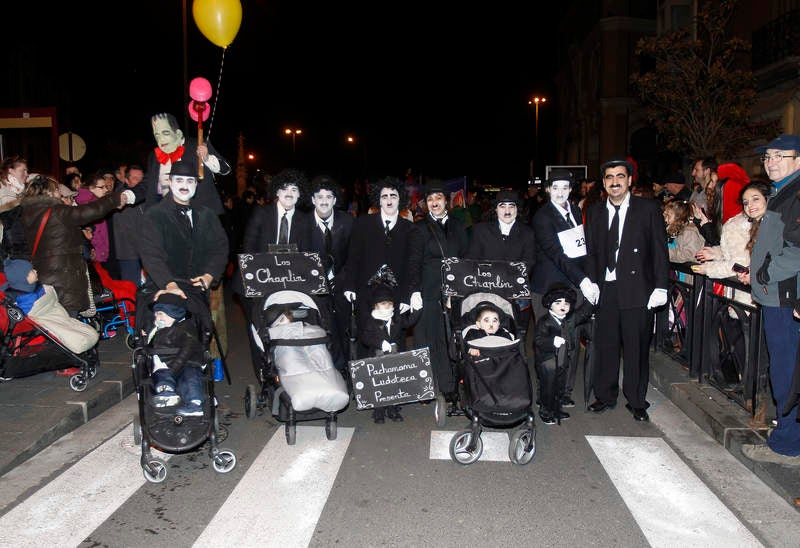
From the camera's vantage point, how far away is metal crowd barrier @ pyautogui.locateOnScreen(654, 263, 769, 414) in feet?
18.9

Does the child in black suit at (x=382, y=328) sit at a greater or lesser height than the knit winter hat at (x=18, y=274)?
lesser

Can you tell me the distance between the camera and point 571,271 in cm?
657

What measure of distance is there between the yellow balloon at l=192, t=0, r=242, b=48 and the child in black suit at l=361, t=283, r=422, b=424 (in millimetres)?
4493

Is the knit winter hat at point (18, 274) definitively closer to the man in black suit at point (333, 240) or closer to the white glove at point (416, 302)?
the man in black suit at point (333, 240)

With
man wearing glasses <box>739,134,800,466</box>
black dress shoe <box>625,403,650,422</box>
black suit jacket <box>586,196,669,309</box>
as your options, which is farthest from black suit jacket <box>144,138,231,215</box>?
man wearing glasses <box>739,134,800,466</box>

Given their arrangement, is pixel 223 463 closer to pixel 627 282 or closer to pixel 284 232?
pixel 284 232

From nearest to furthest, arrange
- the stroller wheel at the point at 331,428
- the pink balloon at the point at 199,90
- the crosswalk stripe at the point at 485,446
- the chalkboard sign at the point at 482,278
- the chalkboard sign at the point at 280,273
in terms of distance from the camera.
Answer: the crosswalk stripe at the point at 485,446
the stroller wheel at the point at 331,428
the chalkboard sign at the point at 482,278
the chalkboard sign at the point at 280,273
the pink balloon at the point at 199,90

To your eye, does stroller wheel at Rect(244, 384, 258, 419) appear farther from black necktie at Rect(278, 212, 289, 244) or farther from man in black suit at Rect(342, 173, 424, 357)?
black necktie at Rect(278, 212, 289, 244)

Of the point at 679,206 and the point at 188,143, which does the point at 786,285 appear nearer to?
the point at 679,206

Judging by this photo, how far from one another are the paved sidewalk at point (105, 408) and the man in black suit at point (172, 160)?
2.04 meters

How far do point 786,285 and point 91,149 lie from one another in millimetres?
32692

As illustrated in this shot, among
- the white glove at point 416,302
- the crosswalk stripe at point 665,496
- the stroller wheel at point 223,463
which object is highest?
the white glove at point 416,302

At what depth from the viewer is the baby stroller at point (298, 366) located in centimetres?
542

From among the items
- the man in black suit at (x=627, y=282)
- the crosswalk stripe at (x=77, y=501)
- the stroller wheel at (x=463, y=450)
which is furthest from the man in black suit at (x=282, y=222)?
the man in black suit at (x=627, y=282)
